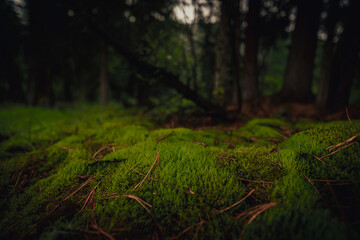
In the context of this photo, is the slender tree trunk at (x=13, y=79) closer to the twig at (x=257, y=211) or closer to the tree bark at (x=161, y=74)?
the tree bark at (x=161, y=74)

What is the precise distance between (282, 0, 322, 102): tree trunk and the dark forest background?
4cm

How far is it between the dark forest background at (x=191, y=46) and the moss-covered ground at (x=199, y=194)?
223 centimetres

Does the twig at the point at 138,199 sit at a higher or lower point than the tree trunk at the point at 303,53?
lower

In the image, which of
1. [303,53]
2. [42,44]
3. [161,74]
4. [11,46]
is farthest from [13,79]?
[303,53]

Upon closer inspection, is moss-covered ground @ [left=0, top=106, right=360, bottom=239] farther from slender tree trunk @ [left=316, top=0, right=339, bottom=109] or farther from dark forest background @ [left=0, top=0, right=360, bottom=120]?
slender tree trunk @ [left=316, top=0, right=339, bottom=109]

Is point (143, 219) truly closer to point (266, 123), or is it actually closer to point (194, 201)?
point (194, 201)

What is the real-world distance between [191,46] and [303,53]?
23.3 feet

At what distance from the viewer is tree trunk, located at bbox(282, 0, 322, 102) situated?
714 centimetres

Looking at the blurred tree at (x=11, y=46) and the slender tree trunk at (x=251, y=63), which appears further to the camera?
the blurred tree at (x=11, y=46)

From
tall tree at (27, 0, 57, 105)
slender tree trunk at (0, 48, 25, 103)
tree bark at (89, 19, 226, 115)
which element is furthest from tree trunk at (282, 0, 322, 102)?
slender tree trunk at (0, 48, 25, 103)

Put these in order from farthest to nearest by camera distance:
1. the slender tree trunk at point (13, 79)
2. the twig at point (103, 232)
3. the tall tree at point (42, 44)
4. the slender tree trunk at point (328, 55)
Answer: the slender tree trunk at point (13, 79) < the tall tree at point (42, 44) < the slender tree trunk at point (328, 55) < the twig at point (103, 232)

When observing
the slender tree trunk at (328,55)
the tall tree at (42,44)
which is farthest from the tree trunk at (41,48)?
the slender tree trunk at (328,55)

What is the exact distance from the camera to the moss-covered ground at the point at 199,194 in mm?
888

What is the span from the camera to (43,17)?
415 inches
